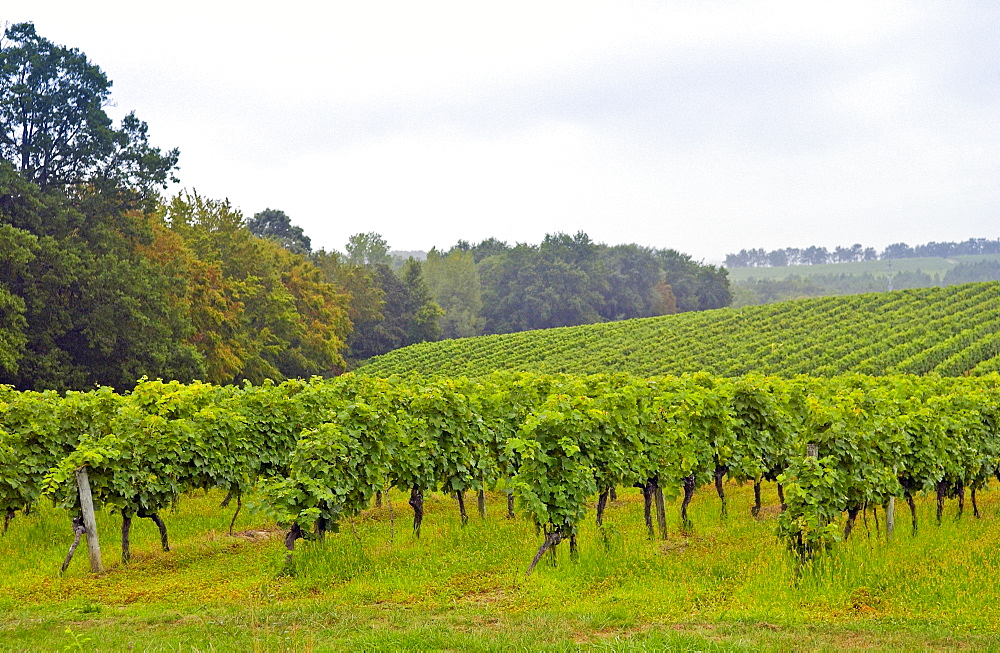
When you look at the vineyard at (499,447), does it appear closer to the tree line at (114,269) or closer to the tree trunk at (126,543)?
the tree trunk at (126,543)

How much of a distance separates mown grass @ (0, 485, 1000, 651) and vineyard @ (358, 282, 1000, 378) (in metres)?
21.6

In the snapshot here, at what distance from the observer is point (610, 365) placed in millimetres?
54094

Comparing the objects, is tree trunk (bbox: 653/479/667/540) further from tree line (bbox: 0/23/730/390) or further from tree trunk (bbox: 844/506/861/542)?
tree line (bbox: 0/23/730/390)

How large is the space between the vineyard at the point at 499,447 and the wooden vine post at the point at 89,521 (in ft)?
0.30

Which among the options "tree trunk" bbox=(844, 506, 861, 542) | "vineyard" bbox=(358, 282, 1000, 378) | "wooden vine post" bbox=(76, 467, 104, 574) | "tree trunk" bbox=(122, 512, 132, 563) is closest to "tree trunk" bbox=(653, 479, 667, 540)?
"tree trunk" bbox=(844, 506, 861, 542)

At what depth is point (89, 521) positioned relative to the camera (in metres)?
11.2

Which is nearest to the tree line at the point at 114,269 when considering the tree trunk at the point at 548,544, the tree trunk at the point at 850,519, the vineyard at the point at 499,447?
the vineyard at the point at 499,447

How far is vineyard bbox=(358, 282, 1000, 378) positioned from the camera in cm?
3953

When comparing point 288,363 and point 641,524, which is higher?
point 288,363

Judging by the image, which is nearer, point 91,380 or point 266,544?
point 266,544

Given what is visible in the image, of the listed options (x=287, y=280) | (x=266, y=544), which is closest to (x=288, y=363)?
(x=287, y=280)

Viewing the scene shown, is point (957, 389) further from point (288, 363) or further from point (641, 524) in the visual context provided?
point (288, 363)

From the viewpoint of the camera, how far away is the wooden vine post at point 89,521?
11172 millimetres

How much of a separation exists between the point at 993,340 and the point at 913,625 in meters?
A: 36.8
